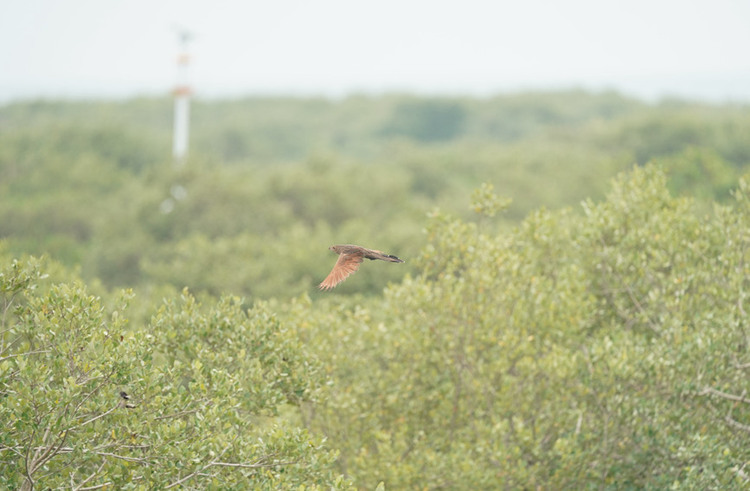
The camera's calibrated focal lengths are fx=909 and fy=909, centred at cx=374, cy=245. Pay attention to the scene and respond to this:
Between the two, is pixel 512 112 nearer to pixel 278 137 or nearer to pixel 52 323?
pixel 278 137

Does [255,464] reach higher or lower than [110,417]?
lower

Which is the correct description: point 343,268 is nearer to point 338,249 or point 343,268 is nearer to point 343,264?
point 343,264

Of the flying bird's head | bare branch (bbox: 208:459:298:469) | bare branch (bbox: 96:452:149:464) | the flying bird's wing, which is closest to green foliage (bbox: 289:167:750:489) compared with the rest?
bare branch (bbox: 208:459:298:469)

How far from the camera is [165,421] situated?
12.7 metres

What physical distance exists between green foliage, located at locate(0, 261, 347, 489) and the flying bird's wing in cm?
208

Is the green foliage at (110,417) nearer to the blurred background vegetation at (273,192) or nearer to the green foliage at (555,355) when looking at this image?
the green foliage at (555,355)

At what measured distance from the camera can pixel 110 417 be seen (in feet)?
40.7

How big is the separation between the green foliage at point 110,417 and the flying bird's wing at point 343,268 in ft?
6.82

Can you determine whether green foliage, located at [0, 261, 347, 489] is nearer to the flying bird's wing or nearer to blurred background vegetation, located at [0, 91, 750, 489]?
blurred background vegetation, located at [0, 91, 750, 489]

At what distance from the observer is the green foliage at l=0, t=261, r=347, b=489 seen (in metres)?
11.5

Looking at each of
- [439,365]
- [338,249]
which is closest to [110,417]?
[338,249]

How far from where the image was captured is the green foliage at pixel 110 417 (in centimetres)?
1151

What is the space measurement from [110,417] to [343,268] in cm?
386

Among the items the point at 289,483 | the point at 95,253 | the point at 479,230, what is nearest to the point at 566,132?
the point at 95,253
